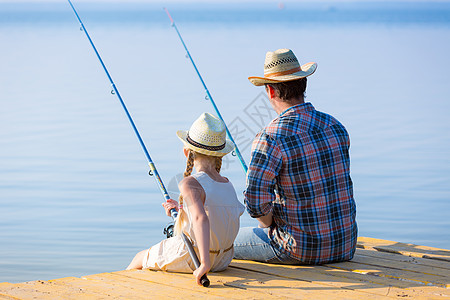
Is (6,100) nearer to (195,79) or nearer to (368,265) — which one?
(195,79)

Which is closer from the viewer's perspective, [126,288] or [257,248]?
[126,288]

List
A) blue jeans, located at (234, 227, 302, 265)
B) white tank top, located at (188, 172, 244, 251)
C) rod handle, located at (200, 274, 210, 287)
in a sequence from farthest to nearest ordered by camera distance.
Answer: blue jeans, located at (234, 227, 302, 265) → white tank top, located at (188, 172, 244, 251) → rod handle, located at (200, 274, 210, 287)

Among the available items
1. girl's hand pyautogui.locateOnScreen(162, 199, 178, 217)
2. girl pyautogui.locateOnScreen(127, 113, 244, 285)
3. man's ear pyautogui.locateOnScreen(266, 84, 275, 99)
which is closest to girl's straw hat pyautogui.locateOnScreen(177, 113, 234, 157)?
girl pyautogui.locateOnScreen(127, 113, 244, 285)

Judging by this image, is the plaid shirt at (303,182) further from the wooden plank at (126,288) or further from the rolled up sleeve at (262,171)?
the wooden plank at (126,288)

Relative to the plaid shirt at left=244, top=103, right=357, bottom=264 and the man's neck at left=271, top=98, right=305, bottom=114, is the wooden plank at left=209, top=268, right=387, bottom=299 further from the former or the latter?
the man's neck at left=271, top=98, right=305, bottom=114

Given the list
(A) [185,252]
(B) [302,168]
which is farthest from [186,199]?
(B) [302,168]

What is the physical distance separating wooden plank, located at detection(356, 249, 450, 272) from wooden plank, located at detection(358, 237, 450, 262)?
54mm

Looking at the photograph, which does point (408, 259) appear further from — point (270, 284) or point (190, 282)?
point (190, 282)

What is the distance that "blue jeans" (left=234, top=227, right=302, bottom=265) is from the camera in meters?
3.46

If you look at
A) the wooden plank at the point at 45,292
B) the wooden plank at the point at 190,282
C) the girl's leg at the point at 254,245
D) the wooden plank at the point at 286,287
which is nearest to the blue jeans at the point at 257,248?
the girl's leg at the point at 254,245

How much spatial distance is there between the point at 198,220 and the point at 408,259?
1238 mm

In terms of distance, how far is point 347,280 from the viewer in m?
3.22

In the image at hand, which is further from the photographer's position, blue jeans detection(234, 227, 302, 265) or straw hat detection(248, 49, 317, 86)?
blue jeans detection(234, 227, 302, 265)

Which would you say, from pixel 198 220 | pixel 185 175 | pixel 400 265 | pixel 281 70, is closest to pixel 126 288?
pixel 198 220
